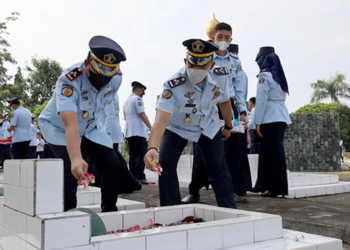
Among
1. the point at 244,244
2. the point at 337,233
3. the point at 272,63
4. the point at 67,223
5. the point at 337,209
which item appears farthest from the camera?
the point at 272,63

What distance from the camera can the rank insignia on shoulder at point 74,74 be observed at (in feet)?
11.1

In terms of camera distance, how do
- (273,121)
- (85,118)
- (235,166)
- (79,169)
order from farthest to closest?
(273,121) → (235,166) → (85,118) → (79,169)

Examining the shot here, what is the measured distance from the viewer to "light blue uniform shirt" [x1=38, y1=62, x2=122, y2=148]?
3344 mm

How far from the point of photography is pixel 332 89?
1508 inches

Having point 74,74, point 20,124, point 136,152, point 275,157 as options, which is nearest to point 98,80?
point 74,74

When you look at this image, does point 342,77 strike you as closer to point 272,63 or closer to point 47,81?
point 47,81

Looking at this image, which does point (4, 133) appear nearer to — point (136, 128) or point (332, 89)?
point (136, 128)

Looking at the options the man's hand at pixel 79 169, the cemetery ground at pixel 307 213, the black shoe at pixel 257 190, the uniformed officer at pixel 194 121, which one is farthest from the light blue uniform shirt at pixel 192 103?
the black shoe at pixel 257 190

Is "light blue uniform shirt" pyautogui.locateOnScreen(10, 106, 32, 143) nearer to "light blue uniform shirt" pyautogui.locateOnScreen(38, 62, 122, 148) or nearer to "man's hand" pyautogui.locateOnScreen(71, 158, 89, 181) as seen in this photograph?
"light blue uniform shirt" pyautogui.locateOnScreen(38, 62, 122, 148)

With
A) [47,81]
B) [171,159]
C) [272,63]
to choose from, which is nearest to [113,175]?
[171,159]

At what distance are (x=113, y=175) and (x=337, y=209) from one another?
2648 millimetres

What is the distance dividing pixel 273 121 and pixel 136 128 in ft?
10.7

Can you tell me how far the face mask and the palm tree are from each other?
38043 millimetres

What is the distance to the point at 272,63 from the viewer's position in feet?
19.5
